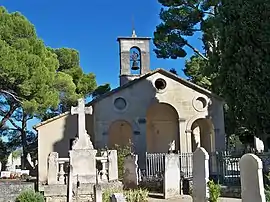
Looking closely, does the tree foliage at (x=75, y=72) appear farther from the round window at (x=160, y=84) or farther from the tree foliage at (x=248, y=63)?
the tree foliage at (x=248, y=63)

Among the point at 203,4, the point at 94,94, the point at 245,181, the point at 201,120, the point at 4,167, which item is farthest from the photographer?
the point at 94,94

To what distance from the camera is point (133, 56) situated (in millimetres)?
26547

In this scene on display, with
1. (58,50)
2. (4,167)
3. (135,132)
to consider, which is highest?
(58,50)

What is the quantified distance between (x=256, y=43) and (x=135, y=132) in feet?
28.3

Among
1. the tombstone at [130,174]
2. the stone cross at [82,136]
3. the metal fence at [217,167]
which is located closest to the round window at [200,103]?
the metal fence at [217,167]

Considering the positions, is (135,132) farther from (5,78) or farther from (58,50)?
(58,50)

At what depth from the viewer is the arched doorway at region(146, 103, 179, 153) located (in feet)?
84.0

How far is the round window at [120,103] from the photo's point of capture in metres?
23.0

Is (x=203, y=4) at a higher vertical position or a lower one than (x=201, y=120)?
higher

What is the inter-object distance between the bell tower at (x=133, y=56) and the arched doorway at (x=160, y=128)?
2.64 metres

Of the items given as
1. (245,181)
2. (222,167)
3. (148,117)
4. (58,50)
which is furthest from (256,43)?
(58,50)

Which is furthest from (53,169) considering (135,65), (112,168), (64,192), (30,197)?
(135,65)

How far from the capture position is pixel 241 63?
17203 millimetres

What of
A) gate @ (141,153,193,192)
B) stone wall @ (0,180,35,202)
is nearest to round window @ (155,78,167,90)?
gate @ (141,153,193,192)
